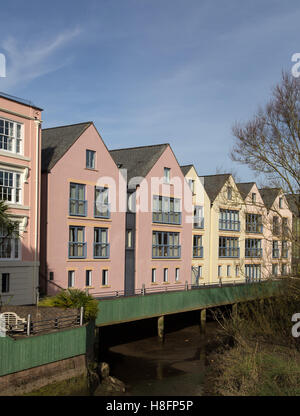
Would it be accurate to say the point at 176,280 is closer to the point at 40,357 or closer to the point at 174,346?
the point at 174,346

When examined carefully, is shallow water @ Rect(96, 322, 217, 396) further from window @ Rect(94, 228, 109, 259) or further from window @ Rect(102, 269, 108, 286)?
window @ Rect(94, 228, 109, 259)

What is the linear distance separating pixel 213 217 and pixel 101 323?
75.6ft

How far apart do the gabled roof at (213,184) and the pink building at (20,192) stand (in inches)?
911

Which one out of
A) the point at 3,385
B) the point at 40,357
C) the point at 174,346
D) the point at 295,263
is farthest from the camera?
the point at 174,346

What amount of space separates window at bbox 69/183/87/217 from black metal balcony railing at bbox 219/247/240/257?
756 inches

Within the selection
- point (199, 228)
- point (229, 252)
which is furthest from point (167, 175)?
point (229, 252)

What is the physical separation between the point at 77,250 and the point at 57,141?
8.20m

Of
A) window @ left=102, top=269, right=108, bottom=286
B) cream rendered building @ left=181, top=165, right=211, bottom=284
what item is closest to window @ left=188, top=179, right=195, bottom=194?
cream rendered building @ left=181, top=165, right=211, bottom=284

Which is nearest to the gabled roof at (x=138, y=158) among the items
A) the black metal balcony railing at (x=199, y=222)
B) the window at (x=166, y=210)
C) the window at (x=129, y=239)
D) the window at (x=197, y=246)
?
the window at (x=166, y=210)

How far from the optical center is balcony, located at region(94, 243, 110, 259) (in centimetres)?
3809

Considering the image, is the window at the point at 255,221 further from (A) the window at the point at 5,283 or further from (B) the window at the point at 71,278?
(A) the window at the point at 5,283

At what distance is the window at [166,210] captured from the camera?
43.1 meters
